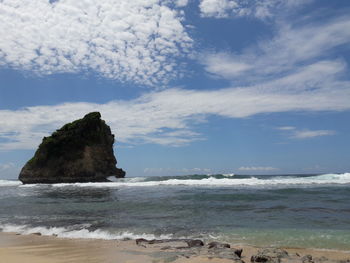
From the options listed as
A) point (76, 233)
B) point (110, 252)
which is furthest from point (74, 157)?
point (110, 252)

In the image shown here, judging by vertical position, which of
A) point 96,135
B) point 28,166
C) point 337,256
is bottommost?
point 337,256

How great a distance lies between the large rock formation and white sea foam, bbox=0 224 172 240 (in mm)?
42913

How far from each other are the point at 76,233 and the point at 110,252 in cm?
303

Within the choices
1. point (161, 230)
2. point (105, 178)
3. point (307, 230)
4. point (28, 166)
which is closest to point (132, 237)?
point (161, 230)

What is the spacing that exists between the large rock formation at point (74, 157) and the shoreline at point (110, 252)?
4571 cm

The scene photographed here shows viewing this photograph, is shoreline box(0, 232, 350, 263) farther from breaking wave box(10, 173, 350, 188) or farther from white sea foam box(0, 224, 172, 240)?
breaking wave box(10, 173, 350, 188)

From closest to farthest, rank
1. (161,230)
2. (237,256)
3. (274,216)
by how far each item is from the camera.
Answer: (237,256)
(161,230)
(274,216)

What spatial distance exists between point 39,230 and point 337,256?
27.6 ft

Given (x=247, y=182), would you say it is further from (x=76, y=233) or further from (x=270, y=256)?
(x=270, y=256)

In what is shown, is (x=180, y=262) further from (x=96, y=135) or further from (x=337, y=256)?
(x=96, y=135)

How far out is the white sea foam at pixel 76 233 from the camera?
342 inches

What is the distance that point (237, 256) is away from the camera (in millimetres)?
5980

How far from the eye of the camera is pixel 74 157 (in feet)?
178

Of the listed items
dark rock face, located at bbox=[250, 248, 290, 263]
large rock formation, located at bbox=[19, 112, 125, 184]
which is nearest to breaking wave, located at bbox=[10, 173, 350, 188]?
large rock formation, located at bbox=[19, 112, 125, 184]
